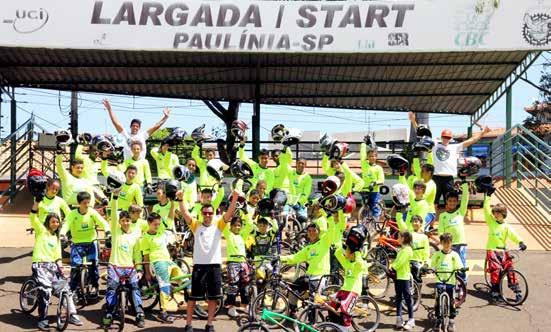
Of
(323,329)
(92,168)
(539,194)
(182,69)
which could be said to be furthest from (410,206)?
(182,69)

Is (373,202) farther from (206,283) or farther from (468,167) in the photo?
(206,283)

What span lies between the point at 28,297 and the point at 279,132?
6.45 meters

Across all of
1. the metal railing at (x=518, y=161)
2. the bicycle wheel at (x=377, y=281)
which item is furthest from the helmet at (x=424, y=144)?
the metal railing at (x=518, y=161)

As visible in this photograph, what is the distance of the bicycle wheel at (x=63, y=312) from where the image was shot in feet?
28.7

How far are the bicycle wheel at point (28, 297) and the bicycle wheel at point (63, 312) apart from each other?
847mm

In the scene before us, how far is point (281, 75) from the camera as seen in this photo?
65.2 ft

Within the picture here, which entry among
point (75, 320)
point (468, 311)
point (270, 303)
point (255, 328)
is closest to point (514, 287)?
point (468, 311)

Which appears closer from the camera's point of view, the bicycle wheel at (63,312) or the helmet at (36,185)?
the bicycle wheel at (63,312)

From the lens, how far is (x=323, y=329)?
7.55 m

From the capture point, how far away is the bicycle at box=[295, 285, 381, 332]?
27.2 ft

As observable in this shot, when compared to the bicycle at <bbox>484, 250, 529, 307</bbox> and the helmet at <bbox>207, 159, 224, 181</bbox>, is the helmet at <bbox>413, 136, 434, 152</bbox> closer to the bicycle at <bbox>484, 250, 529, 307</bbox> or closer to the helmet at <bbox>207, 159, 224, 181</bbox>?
the bicycle at <bbox>484, 250, 529, 307</bbox>

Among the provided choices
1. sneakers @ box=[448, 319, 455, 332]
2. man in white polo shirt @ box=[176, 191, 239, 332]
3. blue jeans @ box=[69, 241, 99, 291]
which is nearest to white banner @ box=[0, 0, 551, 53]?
blue jeans @ box=[69, 241, 99, 291]

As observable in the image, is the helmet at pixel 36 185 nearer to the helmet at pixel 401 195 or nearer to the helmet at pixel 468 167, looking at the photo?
the helmet at pixel 401 195

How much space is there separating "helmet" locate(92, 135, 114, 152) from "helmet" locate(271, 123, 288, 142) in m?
3.70
